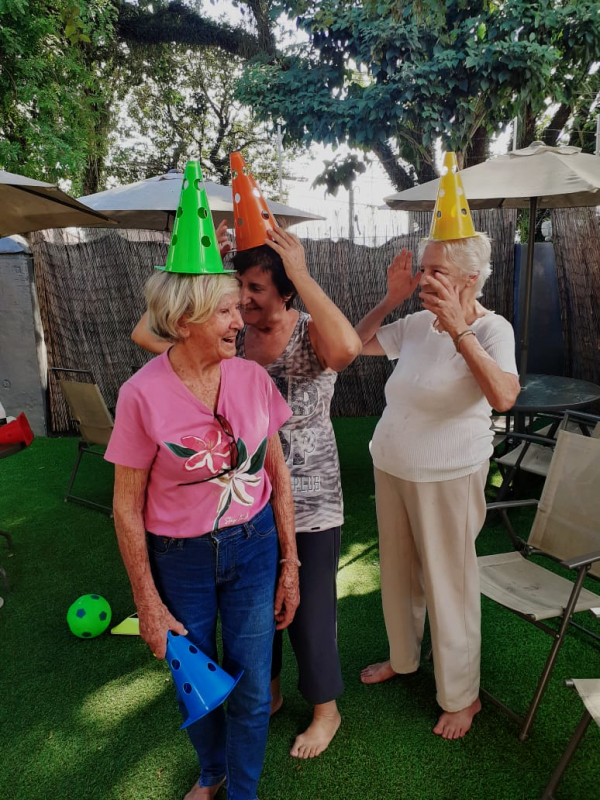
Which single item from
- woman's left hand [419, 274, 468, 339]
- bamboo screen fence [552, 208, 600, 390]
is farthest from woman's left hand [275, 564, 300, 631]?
bamboo screen fence [552, 208, 600, 390]

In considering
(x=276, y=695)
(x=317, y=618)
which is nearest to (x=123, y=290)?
(x=276, y=695)

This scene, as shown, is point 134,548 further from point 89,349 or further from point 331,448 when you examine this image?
point 89,349

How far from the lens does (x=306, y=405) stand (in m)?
1.86

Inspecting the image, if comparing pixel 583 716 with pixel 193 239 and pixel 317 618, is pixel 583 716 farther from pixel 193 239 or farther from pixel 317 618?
pixel 193 239

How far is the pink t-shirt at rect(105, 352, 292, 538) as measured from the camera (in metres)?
1.44

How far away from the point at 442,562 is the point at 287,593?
68 cm

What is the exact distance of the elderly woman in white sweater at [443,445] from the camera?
1.91 m

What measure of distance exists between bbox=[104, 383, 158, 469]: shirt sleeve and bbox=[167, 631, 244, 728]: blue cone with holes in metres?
0.50

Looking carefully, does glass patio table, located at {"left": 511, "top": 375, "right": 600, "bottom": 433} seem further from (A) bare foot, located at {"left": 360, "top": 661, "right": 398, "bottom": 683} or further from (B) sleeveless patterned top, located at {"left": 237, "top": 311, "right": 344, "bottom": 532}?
(B) sleeveless patterned top, located at {"left": 237, "top": 311, "right": 344, "bottom": 532}

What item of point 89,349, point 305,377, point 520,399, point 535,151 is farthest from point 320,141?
point 305,377

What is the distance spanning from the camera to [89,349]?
731 cm

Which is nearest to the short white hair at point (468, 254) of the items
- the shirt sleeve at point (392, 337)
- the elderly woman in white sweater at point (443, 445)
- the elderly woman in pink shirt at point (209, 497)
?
the elderly woman in white sweater at point (443, 445)

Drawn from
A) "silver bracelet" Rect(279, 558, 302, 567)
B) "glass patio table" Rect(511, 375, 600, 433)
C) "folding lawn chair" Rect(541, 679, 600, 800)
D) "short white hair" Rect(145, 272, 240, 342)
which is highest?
"short white hair" Rect(145, 272, 240, 342)

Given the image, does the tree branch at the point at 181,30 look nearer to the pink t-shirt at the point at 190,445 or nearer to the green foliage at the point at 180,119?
the green foliage at the point at 180,119
